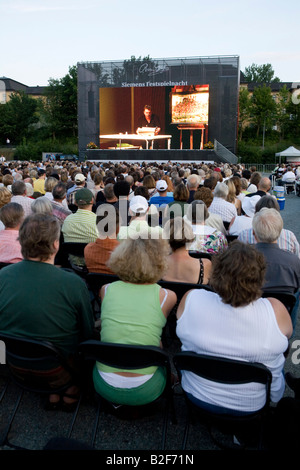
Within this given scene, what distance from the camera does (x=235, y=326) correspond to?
2.10m

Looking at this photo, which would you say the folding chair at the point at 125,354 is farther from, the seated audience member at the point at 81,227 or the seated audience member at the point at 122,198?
the seated audience member at the point at 122,198

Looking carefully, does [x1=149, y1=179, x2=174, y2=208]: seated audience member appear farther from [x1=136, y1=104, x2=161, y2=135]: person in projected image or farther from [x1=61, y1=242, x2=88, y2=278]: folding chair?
[x1=136, y1=104, x2=161, y2=135]: person in projected image

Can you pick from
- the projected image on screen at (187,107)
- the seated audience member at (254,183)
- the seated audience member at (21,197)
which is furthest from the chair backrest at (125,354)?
the projected image on screen at (187,107)

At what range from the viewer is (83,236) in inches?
182

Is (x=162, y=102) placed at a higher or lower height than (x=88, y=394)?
higher

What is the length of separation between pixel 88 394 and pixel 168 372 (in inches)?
39.1

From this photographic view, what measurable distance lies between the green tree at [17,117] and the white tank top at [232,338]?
60619mm

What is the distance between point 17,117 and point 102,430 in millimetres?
61398

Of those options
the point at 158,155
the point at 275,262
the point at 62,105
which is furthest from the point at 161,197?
the point at 62,105

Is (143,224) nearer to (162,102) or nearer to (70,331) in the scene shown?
(70,331)

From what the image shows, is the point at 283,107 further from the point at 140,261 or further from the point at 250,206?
the point at 140,261

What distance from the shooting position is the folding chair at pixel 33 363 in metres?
2.18

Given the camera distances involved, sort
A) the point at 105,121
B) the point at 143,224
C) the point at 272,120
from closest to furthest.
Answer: the point at 143,224 → the point at 105,121 → the point at 272,120

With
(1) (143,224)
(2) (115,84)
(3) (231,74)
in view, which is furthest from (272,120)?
(1) (143,224)
